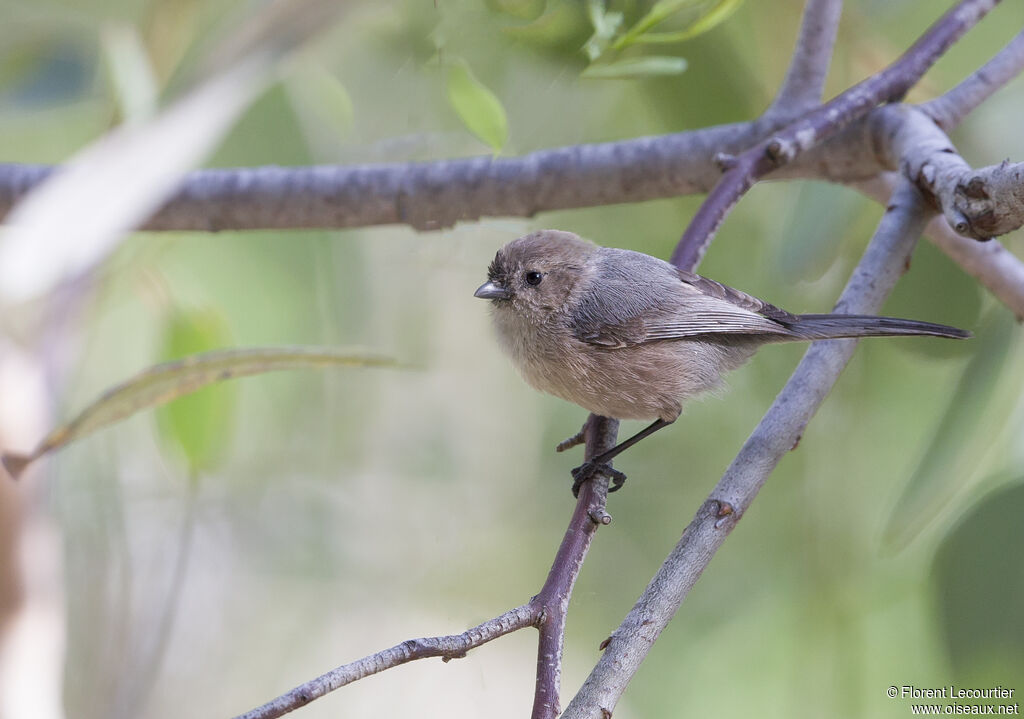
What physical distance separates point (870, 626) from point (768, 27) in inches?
52.4

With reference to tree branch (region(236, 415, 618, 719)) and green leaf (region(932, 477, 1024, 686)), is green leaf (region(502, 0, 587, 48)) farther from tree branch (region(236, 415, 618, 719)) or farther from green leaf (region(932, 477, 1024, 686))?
green leaf (region(932, 477, 1024, 686))

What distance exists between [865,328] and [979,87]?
0.59 metres

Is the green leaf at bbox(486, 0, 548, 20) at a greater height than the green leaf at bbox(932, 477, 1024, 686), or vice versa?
the green leaf at bbox(486, 0, 548, 20)

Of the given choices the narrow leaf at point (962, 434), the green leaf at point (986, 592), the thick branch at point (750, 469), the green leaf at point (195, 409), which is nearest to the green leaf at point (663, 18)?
the thick branch at point (750, 469)

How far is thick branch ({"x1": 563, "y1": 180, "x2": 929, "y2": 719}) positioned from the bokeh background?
0.32m

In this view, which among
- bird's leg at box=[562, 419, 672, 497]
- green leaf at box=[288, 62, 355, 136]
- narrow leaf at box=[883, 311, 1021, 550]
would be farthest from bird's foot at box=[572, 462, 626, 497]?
green leaf at box=[288, 62, 355, 136]

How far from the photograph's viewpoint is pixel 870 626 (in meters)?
1.90

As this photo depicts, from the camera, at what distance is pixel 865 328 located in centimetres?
128

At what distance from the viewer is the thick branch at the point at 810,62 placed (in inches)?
63.5

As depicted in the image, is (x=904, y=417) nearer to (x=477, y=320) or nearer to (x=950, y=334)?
(x=950, y=334)

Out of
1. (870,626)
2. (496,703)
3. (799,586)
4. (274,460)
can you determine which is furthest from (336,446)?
(870,626)

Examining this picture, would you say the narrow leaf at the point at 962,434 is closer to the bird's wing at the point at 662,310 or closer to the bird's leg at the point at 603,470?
the bird's wing at the point at 662,310

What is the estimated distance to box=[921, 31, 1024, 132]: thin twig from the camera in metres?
1.53

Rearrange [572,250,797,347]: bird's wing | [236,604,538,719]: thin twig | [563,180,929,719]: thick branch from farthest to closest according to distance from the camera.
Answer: [572,250,797,347]: bird's wing → [563,180,929,719]: thick branch → [236,604,538,719]: thin twig
